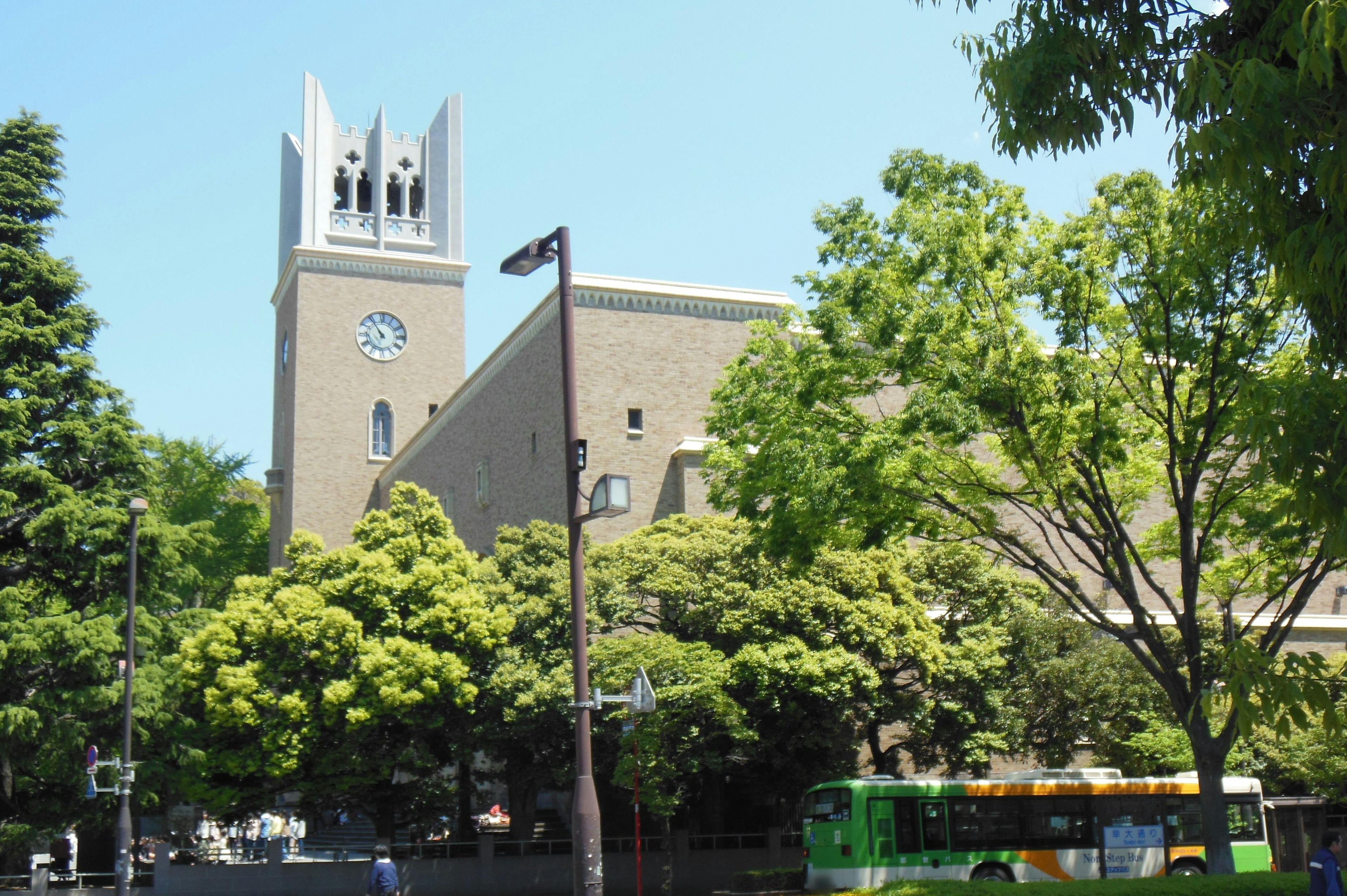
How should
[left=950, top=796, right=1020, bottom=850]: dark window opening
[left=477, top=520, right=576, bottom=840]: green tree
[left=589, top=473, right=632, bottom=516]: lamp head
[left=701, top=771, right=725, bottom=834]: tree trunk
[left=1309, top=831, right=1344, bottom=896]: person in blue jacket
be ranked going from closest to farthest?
[left=1309, top=831, right=1344, bottom=896]: person in blue jacket → [left=589, top=473, right=632, bottom=516]: lamp head → [left=950, top=796, right=1020, bottom=850]: dark window opening → [left=477, top=520, right=576, bottom=840]: green tree → [left=701, top=771, right=725, bottom=834]: tree trunk

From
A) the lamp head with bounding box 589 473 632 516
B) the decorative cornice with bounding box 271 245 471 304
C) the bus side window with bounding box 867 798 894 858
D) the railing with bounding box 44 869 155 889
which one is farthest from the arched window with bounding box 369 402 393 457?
the lamp head with bounding box 589 473 632 516

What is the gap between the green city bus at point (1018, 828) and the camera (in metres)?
21.9

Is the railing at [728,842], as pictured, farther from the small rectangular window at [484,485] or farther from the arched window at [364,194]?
the arched window at [364,194]

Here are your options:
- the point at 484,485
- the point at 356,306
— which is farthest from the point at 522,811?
the point at 356,306

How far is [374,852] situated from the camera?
14828 millimetres

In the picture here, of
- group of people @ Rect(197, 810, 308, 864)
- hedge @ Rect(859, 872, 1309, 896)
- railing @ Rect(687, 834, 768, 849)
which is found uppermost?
hedge @ Rect(859, 872, 1309, 896)

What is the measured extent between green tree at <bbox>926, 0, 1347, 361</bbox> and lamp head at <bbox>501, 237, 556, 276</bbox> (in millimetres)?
4911

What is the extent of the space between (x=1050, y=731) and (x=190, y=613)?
1927 centimetres

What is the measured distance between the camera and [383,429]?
5572 cm

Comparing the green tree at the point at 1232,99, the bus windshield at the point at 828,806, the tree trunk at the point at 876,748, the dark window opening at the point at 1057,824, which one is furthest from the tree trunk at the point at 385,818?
the green tree at the point at 1232,99

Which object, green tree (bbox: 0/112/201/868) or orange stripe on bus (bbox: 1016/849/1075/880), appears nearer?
orange stripe on bus (bbox: 1016/849/1075/880)

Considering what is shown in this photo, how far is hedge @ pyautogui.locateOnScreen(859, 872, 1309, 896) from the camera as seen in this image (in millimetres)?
13828

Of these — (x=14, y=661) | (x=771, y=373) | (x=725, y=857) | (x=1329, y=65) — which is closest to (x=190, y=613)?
(x=14, y=661)

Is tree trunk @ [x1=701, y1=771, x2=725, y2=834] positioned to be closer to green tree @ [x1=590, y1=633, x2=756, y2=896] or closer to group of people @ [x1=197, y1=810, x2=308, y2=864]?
green tree @ [x1=590, y1=633, x2=756, y2=896]
